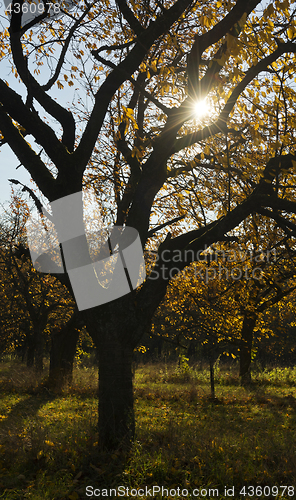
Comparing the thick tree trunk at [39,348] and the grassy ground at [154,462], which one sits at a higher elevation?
the thick tree trunk at [39,348]

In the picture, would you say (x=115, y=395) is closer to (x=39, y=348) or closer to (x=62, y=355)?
(x=62, y=355)

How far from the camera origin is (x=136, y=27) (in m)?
5.70

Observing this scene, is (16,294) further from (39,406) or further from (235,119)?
(235,119)

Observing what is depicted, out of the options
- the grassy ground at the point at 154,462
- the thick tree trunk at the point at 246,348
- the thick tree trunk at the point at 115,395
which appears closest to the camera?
the grassy ground at the point at 154,462

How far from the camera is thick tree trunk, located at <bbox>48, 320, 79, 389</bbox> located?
1139 cm

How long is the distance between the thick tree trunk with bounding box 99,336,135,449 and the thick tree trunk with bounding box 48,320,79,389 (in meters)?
6.50

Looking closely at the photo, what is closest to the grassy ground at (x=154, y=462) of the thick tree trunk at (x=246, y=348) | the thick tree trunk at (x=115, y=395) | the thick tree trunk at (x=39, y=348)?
the thick tree trunk at (x=115, y=395)

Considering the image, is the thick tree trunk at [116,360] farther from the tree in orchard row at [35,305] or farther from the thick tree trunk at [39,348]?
the thick tree trunk at [39,348]

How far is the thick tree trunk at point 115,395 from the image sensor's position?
4.91 m

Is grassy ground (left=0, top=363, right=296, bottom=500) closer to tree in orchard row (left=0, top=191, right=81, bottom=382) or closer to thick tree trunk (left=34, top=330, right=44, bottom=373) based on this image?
tree in orchard row (left=0, top=191, right=81, bottom=382)

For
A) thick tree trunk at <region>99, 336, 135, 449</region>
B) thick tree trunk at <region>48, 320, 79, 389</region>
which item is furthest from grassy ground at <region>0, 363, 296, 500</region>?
thick tree trunk at <region>48, 320, 79, 389</region>

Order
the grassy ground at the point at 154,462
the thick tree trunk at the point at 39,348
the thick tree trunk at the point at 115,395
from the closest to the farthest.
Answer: the grassy ground at the point at 154,462, the thick tree trunk at the point at 115,395, the thick tree trunk at the point at 39,348

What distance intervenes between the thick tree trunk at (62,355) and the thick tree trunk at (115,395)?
6.50 metres

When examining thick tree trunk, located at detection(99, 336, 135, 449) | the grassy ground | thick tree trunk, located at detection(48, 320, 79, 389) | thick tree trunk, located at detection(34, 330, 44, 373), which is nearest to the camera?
the grassy ground
